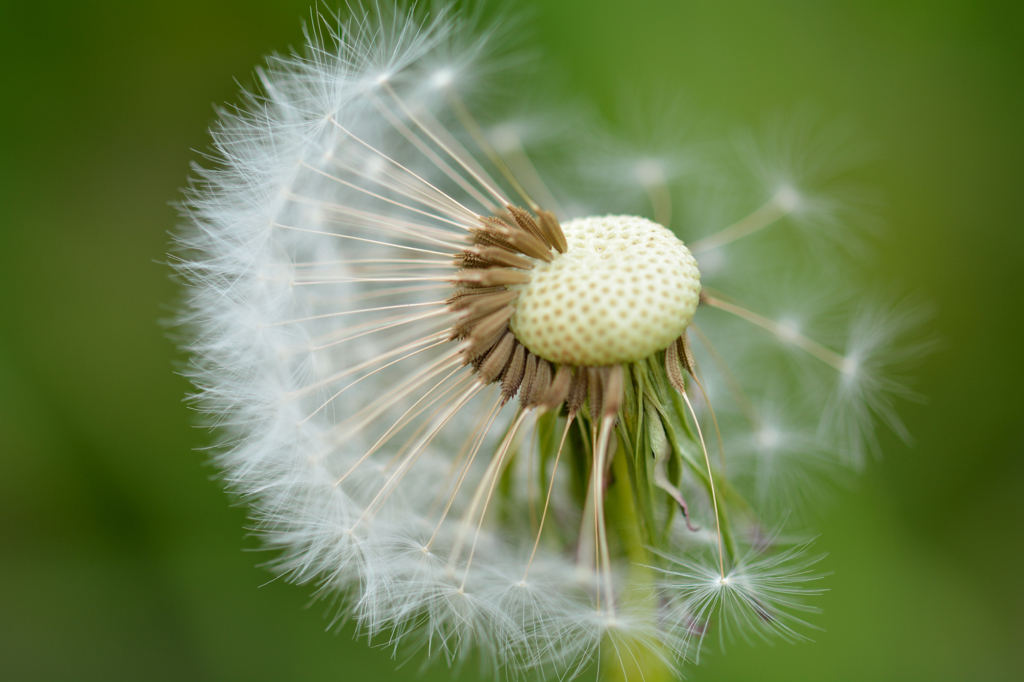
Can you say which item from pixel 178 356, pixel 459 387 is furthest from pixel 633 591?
pixel 178 356

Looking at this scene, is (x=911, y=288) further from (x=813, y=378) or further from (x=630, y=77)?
(x=630, y=77)

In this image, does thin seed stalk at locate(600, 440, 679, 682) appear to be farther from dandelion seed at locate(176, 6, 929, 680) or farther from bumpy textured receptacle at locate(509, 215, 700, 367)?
bumpy textured receptacle at locate(509, 215, 700, 367)

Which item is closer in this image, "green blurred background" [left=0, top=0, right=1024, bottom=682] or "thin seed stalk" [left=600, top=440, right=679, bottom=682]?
"thin seed stalk" [left=600, top=440, right=679, bottom=682]

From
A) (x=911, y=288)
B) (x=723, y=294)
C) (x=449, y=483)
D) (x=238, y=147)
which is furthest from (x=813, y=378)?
(x=238, y=147)

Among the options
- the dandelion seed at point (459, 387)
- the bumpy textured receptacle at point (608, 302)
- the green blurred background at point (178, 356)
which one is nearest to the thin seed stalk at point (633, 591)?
the dandelion seed at point (459, 387)

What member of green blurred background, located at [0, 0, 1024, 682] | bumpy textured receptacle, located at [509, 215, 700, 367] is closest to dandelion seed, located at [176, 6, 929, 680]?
bumpy textured receptacle, located at [509, 215, 700, 367]

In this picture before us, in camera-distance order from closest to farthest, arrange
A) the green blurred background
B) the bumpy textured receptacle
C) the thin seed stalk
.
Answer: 1. the bumpy textured receptacle
2. the thin seed stalk
3. the green blurred background

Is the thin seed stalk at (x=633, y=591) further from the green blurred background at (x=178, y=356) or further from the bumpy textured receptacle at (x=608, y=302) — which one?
the green blurred background at (x=178, y=356)
